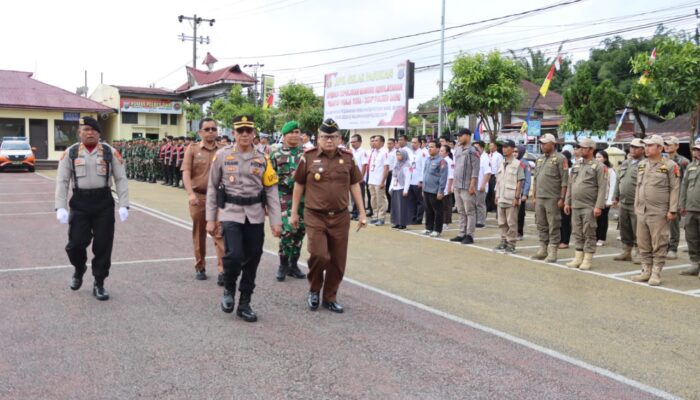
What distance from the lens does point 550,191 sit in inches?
376

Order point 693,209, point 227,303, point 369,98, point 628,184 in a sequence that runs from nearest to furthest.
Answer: point 227,303, point 693,209, point 628,184, point 369,98

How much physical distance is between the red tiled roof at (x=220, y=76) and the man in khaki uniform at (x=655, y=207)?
137 ft

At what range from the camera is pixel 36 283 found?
287 inches

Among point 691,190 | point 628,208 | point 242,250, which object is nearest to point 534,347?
point 242,250

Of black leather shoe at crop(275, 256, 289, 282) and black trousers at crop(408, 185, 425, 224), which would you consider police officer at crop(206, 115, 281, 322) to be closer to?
black leather shoe at crop(275, 256, 289, 282)

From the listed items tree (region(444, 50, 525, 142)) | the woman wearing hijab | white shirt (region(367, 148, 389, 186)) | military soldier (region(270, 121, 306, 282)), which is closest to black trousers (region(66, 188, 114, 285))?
military soldier (region(270, 121, 306, 282))

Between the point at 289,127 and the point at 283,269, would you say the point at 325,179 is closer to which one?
the point at 289,127

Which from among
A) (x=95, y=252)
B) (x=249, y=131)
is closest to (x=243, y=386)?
(x=249, y=131)

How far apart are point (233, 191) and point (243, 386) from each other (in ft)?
7.11

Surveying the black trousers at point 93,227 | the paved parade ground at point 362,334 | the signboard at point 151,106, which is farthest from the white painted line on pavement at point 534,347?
the signboard at point 151,106

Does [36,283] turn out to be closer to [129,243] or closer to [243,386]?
[129,243]

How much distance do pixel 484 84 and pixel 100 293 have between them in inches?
740

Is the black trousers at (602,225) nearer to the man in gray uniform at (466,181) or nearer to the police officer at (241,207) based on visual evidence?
the man in gray uniform at (466,181)

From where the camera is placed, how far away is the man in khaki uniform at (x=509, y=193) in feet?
33.4
